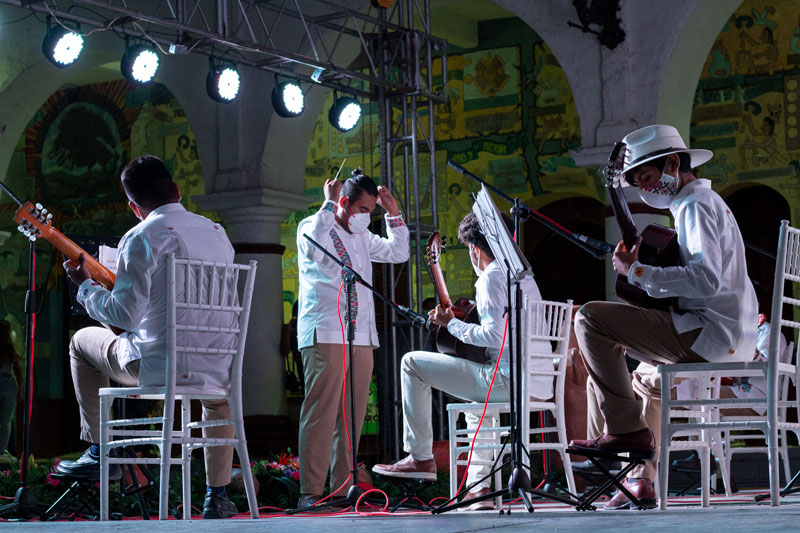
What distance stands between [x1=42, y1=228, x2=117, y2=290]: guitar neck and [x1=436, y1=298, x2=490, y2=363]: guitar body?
59.9 inches

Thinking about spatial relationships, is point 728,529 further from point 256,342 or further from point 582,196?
point 582,196

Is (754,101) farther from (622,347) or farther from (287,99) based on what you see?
(622,347)

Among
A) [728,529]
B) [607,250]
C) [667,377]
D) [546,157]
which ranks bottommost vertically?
[728,529]

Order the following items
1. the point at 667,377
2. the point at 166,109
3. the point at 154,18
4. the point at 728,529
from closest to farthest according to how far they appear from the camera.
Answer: the point at 728,529, the point at 667,377, the point at 154,18, the point at 166,109

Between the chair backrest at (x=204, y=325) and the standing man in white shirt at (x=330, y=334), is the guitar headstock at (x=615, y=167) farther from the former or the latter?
the standing man in white shirt at (x=330, y=334)

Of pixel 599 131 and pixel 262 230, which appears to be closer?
pixel 599 131

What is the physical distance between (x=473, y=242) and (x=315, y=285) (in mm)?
901

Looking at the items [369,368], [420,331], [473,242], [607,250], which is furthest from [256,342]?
[607,250]

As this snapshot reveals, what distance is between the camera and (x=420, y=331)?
859cm

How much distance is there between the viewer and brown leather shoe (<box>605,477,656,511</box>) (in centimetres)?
453

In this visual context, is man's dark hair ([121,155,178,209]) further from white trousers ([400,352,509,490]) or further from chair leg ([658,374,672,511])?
chair leg ([658,374,672,511])

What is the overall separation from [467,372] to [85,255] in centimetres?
175

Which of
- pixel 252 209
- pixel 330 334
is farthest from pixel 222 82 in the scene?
pixel 330 334

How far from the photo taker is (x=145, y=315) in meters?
4.53
